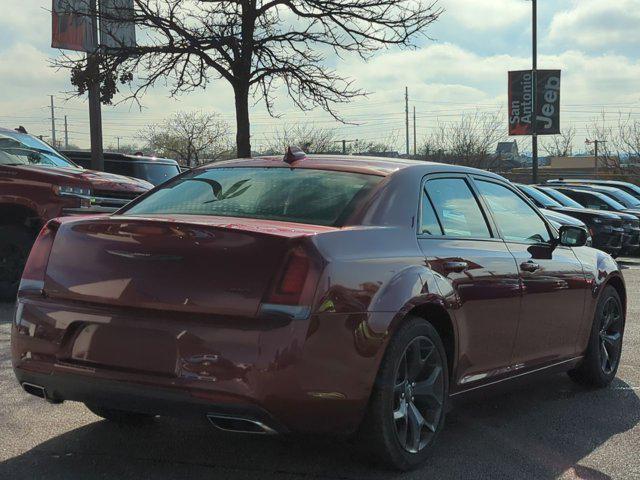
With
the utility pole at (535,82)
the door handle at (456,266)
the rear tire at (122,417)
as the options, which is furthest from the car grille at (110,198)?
the utility pole at (535,82)

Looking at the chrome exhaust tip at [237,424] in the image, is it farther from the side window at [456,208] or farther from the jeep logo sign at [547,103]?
the jeep logo sign at [547,103]

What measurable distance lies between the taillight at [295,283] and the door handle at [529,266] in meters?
1.95

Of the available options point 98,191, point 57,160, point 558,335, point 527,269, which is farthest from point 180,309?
point 57,160

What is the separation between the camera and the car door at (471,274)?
4.07 meters

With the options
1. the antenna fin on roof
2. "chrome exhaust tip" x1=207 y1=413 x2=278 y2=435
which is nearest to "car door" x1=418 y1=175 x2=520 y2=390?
the antenna fin on roof

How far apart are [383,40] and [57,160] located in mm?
9864

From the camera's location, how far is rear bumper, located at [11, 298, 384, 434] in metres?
3.21

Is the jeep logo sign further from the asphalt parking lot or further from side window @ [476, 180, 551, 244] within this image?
the asphalt parking lot

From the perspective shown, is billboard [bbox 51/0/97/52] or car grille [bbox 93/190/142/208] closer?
car grille [bbox 93/190/142/208]

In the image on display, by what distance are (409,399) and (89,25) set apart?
15565mm

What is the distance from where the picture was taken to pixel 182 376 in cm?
328

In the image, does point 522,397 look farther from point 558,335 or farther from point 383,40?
point 383,40

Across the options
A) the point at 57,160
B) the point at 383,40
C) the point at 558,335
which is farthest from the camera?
the point at 383,40

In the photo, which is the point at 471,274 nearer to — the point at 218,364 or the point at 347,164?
the point at 347,164
